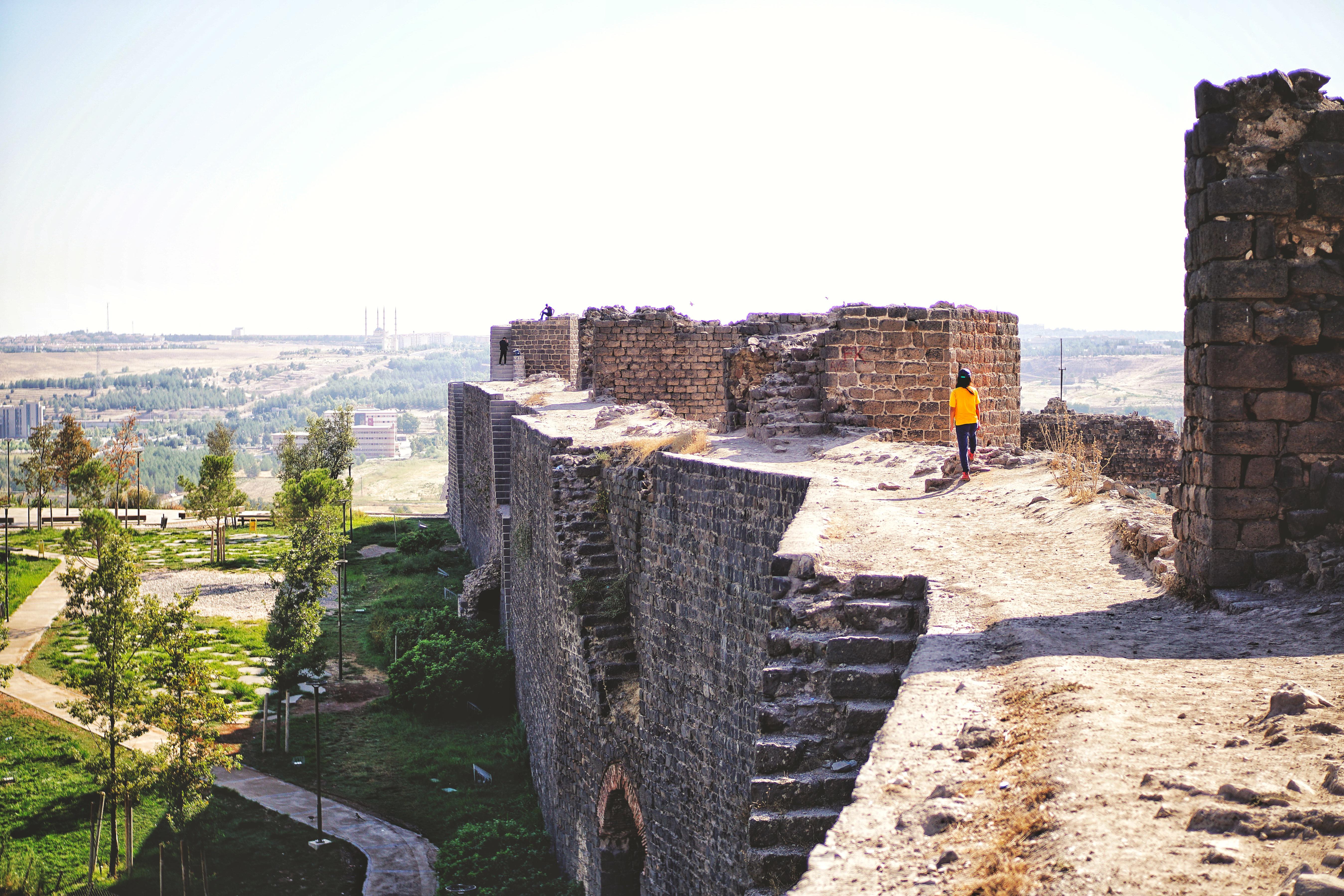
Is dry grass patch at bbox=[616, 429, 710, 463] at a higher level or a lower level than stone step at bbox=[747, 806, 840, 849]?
higher

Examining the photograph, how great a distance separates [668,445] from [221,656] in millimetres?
14024

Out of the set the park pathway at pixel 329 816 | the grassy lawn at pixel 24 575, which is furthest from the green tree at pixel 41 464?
the park pathway at pixel 329 816

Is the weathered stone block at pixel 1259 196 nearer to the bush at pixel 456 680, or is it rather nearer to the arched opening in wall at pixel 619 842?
the arched opening in wall at pixel 619 842

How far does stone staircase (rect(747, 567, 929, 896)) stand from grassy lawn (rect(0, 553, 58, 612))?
25.0 m

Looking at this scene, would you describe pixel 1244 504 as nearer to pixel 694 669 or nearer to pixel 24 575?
pixel 694 669

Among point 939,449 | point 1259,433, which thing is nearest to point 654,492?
point 939,449

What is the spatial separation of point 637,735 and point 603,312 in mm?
10660

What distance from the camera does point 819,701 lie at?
180 inches

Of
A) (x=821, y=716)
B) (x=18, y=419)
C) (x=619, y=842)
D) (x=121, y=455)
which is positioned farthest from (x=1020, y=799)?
(x=18, y=419)

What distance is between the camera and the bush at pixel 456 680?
656 inches

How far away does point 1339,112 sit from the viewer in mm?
5105

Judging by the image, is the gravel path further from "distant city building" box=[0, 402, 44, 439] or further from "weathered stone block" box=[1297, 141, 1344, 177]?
"distant city building" box=[0, 402, 44, 439]

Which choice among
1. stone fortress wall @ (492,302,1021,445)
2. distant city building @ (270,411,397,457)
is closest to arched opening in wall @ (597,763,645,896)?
stone fortress wall @ (492,302,1021,445)

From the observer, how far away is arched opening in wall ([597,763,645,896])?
30.4ft
